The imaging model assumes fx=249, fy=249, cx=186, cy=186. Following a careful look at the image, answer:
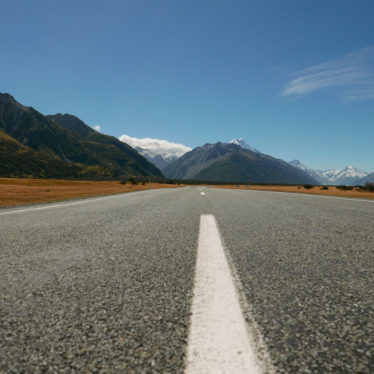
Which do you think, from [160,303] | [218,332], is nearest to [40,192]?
[160,303]

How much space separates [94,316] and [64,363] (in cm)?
35

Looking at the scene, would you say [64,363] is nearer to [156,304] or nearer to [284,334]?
[156,304]

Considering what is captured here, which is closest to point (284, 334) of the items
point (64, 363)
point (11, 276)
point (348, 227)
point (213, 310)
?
point (213, 310)

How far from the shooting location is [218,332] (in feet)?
3.76

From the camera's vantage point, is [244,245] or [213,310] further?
[244,245]

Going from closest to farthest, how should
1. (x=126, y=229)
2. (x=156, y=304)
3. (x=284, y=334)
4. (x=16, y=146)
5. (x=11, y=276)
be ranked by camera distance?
(x=284, y=334)
(x=156, y=304)
(x=11, y=276)
(x=126, y=229)
(x=16, y=146)

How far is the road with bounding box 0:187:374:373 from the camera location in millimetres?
998

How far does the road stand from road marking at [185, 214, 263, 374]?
45 mm

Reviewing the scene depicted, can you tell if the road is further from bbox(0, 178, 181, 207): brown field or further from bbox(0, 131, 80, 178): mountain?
bbox(0, 131, 80, 178): mountain

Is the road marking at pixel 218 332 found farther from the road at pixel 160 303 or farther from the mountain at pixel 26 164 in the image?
the mountain at pixel 26 164

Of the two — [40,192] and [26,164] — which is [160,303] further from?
[26,164]

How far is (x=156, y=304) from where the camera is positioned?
1.45 m

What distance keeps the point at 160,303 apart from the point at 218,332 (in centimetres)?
43

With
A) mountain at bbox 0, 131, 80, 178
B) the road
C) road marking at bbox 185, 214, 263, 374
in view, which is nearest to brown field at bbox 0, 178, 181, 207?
the road
